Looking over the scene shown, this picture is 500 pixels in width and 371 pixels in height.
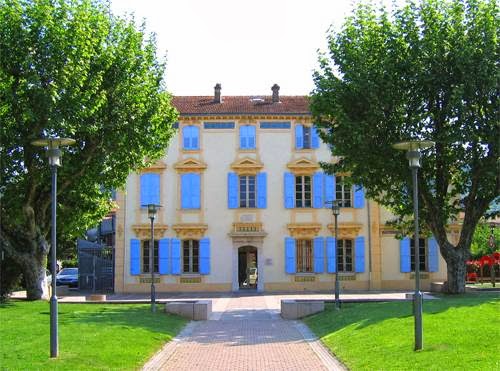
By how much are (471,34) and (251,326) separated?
13133 mm

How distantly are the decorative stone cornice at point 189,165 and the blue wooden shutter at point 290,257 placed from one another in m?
6.28

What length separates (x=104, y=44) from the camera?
24.7 meters

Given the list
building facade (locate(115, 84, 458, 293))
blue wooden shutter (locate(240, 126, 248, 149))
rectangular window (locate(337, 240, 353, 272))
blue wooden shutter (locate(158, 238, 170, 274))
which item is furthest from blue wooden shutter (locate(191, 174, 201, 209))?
rectangular window (locate(337, 240, 353, 272))

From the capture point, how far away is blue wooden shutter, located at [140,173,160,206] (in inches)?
1524

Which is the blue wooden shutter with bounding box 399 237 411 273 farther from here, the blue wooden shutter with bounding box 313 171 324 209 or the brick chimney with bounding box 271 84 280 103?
the brick chimney with bounding box 271 84 280 103

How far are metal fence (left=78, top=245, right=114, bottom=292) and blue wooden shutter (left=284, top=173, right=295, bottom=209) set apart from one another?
420 inches

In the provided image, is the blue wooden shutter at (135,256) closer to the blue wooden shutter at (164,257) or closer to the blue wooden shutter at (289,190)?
the blue wooden shutter at (164,257)

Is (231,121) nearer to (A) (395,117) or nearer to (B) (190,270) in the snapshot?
(B) (190,270)

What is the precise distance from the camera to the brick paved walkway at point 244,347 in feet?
44.4

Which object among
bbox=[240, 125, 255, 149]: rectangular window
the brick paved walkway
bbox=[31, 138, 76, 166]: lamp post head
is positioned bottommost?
the brick paved walkway

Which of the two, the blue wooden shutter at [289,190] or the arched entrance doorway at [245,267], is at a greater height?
the blue wooden shutter at [289,190]

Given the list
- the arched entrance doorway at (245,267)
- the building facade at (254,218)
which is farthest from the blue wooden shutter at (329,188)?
the arched entrance doorway at (245,267)

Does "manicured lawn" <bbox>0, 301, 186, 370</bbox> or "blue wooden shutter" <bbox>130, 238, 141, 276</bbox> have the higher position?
"blue wooden shutter" <bbox>130, 238, 141, 276</bbox>

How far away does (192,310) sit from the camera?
76.6 feet
